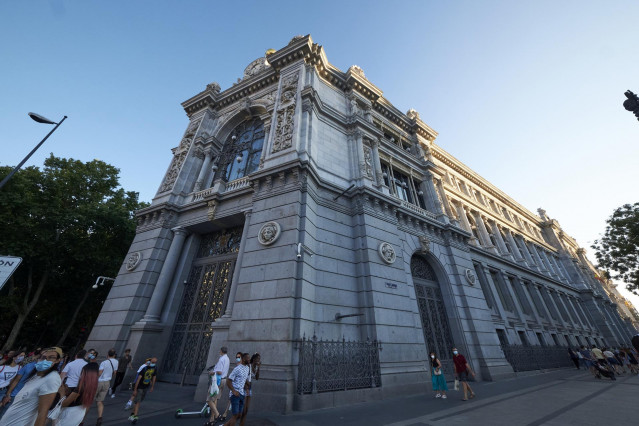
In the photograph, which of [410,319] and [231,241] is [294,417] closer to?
[410,319]

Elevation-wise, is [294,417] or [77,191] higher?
[77,191]

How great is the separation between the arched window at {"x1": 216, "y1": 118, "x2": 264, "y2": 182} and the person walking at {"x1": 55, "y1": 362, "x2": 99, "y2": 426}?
1297cm

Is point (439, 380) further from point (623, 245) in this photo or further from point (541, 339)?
point (623, 245)

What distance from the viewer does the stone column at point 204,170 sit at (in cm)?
1656

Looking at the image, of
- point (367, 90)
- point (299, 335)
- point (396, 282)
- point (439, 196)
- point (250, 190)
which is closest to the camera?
point (299, 335)

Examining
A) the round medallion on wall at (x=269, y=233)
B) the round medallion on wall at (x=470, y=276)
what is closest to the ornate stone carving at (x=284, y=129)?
the round medallion on wall at (x=269, y=233)

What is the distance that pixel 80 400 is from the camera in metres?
4.33

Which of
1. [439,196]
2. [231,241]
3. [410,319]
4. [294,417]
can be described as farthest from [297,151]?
[439,196]

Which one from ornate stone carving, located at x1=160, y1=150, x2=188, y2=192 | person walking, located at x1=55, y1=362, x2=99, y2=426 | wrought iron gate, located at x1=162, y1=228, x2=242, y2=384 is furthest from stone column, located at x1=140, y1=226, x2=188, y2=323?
person walking, located at x1=55, y1=362, x2=99, y2=426

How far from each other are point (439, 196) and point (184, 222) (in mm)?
18314

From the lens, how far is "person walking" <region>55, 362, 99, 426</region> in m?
4.18

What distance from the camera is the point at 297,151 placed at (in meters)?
12.6

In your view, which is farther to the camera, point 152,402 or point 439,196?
point 439,196

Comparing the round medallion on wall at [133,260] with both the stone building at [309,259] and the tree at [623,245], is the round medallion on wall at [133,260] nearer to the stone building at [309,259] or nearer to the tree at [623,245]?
the stone building at [309,259]
